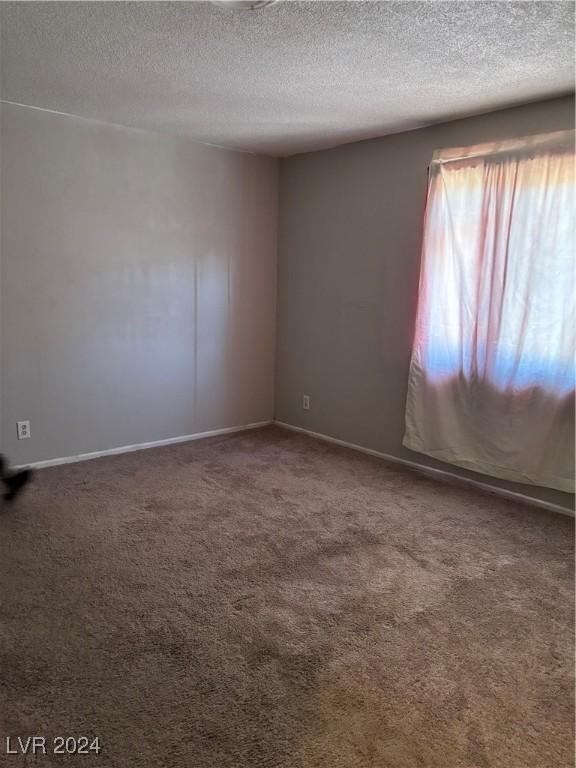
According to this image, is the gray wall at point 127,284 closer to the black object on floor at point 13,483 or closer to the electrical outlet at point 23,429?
the electrical outlet at point 23,429

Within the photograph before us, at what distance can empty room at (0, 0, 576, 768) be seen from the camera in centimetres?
186

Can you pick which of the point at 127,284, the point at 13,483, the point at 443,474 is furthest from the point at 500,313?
the point at 13,483

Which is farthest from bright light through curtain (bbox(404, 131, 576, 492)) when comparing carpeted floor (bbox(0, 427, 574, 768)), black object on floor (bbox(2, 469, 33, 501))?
black object on floor (bbox(2, 469, 33, 501))

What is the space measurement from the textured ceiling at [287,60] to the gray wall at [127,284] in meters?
0.39

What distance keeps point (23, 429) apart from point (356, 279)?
2581mm

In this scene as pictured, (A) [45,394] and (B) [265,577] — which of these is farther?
(A) [45,394]

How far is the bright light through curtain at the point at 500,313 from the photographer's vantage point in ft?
10.2

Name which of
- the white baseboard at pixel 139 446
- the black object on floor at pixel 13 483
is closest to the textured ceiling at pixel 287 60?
the black object on floor at pixel 13 483

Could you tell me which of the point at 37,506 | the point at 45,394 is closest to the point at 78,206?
the point at 45,394

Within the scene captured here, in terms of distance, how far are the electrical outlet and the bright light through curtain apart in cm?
262

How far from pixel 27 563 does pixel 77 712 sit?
104 centimetres

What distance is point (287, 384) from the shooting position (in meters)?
5.02

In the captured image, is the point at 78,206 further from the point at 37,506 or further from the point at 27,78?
the point at 37,506

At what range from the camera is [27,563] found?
259cm
